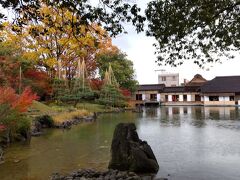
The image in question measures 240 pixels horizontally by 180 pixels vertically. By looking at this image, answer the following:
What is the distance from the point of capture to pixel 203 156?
1073cm

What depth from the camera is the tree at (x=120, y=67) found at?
3916cm

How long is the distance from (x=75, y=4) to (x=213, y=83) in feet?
156

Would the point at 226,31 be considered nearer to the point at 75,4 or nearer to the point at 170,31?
the point at 170,31

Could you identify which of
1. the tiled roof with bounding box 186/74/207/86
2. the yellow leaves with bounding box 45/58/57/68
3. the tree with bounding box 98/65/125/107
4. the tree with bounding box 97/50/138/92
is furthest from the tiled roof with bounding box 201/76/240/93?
the yellow leaves with bounding box 45/58/57/68

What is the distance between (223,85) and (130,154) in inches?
1673

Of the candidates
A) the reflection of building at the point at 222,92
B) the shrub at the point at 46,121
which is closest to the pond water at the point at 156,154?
the shrub at the point at 46,121

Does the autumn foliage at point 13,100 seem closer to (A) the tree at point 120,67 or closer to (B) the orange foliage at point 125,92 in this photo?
(A) the tree at point 120,67

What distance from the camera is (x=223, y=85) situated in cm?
4866

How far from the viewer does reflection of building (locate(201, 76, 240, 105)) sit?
153ft

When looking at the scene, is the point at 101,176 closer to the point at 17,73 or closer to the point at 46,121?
the point at 46,121

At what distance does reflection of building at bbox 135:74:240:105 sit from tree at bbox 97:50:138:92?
472 inches

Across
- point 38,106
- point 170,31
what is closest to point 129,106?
point 38,106

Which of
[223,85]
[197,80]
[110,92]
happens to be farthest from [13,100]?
[197,80]

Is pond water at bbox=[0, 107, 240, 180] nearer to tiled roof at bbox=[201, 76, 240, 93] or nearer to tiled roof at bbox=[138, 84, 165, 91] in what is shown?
tiled roof at bbox=[201, 76, 240, 93]
